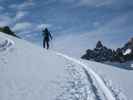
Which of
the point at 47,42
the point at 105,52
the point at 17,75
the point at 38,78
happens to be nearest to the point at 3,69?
the point at 17,75

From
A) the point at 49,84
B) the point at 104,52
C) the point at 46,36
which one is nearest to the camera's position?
the point at 49,84

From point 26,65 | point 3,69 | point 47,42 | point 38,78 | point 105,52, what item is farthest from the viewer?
point 105,52

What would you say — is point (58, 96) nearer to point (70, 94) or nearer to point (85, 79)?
point (70, 94)

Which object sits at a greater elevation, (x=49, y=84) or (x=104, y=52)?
(x=104, y=52)

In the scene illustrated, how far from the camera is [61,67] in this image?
14.4 metres

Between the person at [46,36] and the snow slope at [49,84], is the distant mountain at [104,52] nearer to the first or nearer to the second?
the person at [46,36]

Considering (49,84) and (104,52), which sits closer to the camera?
(49,84)

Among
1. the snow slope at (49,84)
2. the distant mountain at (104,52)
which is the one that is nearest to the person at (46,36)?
the snow slope at (49,84)

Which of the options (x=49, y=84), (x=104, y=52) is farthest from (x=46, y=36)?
(x=104, y=52)

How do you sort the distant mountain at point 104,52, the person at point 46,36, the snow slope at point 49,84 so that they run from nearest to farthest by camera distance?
the snow slope at point 49,84 → the person at point 46,36 → the distant mountain at point 104,52

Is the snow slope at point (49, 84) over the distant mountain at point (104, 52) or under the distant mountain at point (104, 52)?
under

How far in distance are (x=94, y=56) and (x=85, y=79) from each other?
219ft

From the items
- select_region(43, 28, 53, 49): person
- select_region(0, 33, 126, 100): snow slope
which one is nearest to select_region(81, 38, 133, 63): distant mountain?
select_region(43, 28, 53, 49): person

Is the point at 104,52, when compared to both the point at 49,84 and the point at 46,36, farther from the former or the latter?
the point at 49,84
